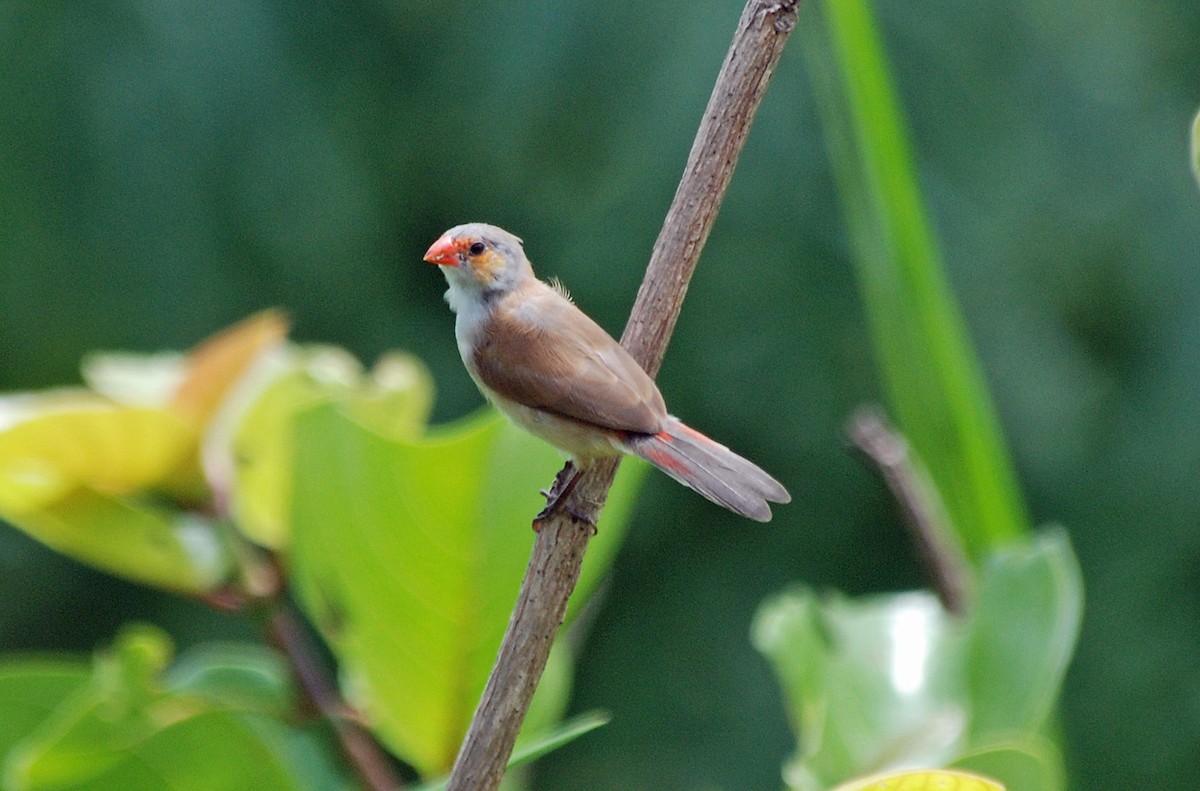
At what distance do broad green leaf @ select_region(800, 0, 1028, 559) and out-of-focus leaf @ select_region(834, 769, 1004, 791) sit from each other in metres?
0.32

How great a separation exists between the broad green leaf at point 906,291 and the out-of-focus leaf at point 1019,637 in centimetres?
3

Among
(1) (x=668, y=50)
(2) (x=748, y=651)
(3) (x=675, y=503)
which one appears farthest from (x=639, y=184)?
(2) (x=748, y=651)

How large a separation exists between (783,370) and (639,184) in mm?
365

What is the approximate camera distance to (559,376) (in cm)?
93

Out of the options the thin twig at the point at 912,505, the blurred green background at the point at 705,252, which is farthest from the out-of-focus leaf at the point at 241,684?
the blurred green background at the point at 705,252

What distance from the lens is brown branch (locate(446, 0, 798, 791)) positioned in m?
0.68

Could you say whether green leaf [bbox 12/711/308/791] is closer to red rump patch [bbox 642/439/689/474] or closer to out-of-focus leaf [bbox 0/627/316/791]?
out-of-focus leaf [bbox 0/627/316/791]

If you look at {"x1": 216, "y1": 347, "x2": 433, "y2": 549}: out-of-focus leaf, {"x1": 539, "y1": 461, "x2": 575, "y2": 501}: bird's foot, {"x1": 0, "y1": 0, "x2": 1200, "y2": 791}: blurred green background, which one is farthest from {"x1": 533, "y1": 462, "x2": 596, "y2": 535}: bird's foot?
{"x1": 0, "y1": 0, "x2": 1200, "y2": 791}: blurred green background

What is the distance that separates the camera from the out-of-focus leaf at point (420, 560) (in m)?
0.96

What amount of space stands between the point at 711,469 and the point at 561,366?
0.51 feet

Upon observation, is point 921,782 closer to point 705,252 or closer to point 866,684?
point 866,684

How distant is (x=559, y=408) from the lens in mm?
906

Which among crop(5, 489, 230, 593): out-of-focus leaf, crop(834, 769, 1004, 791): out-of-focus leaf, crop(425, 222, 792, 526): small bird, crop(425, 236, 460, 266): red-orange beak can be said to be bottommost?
crop(5, 489, 230, 593): out-of-focus leaf

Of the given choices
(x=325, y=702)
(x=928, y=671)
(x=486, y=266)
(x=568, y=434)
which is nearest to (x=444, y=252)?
(x=486, y=266)
